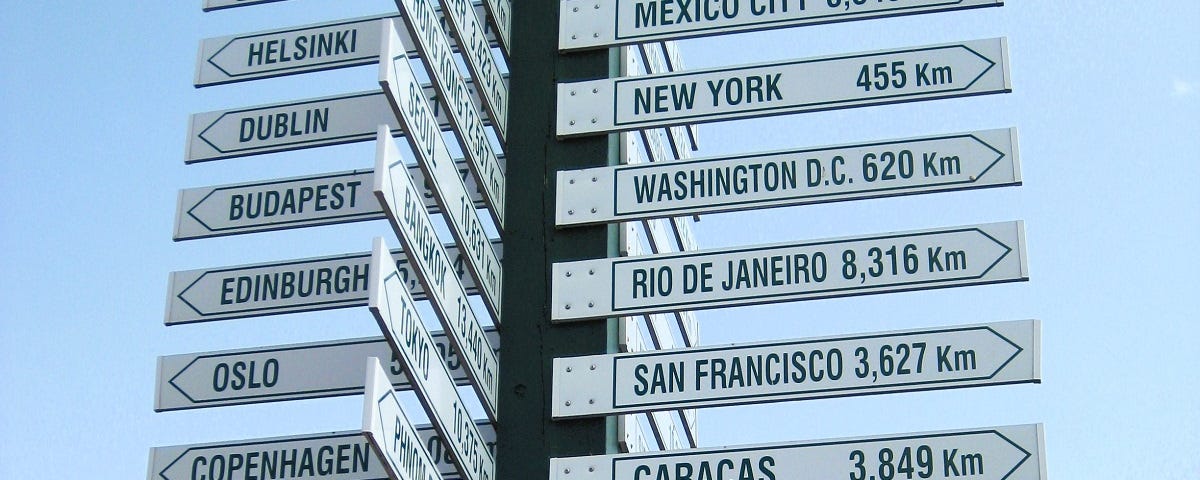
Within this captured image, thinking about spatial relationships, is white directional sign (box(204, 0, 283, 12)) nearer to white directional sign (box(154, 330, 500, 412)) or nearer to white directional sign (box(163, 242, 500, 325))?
white directional sign (box(163, 242, 500, 325))

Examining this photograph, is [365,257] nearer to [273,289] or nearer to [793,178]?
[273,289]

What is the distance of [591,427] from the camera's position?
6398 millimetres

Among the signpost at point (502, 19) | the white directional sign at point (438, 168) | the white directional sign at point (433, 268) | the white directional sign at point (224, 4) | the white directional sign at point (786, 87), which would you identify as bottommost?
the white directional sign at point (433, 268)

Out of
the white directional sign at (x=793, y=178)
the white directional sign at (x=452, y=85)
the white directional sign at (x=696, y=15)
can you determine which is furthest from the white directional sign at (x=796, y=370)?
the white directional sign at (x=696, y=15)

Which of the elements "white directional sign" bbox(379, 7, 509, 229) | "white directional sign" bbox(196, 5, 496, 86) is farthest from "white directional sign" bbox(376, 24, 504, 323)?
"white directional sign" bbox(196, 5, 496, 86)

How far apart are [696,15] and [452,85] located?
3.74 ft

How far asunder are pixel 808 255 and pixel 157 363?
228cm

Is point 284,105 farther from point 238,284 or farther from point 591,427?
point 591,427

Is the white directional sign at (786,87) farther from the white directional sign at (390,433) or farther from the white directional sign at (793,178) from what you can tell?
the white directional sign at (390,433)

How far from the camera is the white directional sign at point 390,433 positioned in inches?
208

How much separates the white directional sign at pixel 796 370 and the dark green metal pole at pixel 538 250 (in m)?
0.09

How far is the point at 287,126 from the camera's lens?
24.0ft

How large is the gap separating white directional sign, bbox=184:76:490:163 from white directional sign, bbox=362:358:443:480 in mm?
1793

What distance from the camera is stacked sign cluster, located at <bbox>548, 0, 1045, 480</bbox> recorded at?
247 inches
